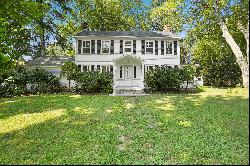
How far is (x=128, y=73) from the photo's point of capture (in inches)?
1231

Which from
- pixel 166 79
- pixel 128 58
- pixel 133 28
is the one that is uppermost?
pixel 133 28

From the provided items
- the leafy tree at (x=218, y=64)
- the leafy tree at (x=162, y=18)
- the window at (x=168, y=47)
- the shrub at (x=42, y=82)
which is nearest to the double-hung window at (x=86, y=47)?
the shrub at (x=42, y=82)

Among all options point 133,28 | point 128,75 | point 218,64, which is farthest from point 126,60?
point 133,28

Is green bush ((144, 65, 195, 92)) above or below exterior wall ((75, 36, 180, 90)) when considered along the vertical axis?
below

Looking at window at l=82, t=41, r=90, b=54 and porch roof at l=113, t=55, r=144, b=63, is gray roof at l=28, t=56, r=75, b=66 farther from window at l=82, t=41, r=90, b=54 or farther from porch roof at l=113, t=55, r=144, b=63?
porch roof at l=113, t=55, r=144, b=63

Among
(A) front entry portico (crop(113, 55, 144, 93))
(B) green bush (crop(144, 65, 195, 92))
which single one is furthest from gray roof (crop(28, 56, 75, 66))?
(B) green bush (crop(144, 65, 195, 92))

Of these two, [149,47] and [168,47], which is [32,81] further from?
[168,47]

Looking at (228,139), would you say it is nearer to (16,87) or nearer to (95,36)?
(16,87)

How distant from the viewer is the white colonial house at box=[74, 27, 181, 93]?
30953 mm

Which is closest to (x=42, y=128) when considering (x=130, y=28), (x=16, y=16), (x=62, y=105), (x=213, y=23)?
(x=62, y=105)

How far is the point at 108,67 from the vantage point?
103 feet

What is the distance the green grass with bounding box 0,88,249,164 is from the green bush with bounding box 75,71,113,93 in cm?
886

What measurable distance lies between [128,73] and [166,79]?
20.9 feet

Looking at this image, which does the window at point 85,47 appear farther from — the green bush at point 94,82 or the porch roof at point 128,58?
the green bush at point 94,82
